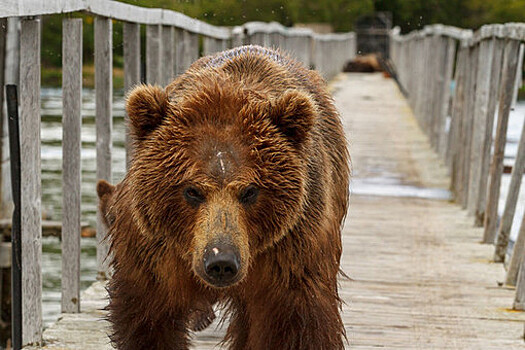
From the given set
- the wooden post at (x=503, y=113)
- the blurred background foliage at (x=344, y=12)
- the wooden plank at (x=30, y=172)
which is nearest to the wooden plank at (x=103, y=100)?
the wooden plank at (x=30, y=172)

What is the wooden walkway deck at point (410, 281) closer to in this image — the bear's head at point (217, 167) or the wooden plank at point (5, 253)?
the bear's head at point (217, 167)

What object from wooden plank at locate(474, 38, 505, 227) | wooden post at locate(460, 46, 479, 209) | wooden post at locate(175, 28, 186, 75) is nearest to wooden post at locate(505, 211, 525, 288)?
wooden plank at locate(474, 38, 505, 227)

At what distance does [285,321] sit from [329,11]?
166ft

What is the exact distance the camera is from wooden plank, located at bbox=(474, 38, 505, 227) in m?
7.28

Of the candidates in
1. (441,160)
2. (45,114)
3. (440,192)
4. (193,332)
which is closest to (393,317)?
(193,332)

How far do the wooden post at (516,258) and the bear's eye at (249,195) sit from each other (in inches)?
92.9

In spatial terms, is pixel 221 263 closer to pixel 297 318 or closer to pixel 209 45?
pixel 297 318

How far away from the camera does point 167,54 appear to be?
681 cm

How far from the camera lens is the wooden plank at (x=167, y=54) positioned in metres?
6.73

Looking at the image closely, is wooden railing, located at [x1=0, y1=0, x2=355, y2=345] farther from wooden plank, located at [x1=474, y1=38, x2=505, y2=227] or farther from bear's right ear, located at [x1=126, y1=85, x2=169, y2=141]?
wooden plank, located at [x1=474, y1=38, x2=505, y2=227]

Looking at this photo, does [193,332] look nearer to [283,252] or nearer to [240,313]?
[240,313]

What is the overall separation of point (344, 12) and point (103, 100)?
5154cm

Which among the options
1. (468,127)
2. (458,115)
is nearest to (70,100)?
(468,127)

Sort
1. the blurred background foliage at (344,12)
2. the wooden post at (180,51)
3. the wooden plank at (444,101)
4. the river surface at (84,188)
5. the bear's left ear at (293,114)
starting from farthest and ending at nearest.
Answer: the blurred background foliage at (344,12) < the wooden plank at (444,101) < the river surface at (84,188) < the wooden post at (180,51) < the bear's left ear at (293,114)
